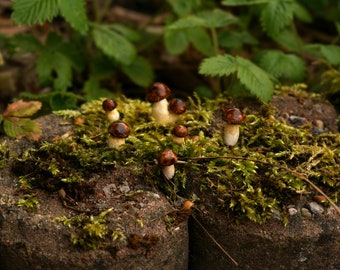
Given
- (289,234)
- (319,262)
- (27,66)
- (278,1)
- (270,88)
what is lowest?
(27,66)

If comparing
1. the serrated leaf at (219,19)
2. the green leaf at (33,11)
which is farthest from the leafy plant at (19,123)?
the serrated leaf at (219,19)

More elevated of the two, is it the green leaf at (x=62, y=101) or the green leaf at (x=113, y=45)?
the green leaf at (x=113, y=45)

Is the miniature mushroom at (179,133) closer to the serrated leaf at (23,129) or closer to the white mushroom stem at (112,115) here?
the white mushroom stem at (112,115)

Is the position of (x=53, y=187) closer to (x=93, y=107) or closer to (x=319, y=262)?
(x=93, y=107)

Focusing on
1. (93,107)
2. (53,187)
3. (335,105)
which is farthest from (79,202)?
(335,105)

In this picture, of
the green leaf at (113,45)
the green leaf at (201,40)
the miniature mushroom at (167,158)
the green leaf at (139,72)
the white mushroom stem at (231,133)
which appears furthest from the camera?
the green leaf at (139,72)

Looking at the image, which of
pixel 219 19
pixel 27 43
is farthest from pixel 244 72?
pixel 27 43

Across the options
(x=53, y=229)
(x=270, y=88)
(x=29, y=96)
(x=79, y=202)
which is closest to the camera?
(x=53, y=229)
